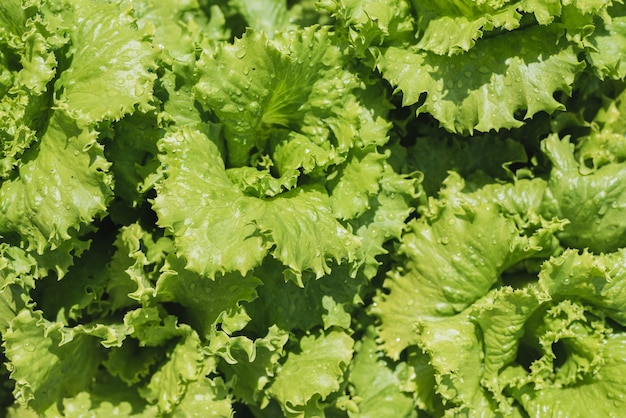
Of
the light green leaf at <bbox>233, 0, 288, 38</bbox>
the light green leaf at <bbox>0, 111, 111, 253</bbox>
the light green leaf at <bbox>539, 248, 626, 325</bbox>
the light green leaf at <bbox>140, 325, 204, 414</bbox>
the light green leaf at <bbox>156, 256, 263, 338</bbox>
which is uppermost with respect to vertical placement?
the light green leaf at <bbox>233, 0, 288, 38</bbox>

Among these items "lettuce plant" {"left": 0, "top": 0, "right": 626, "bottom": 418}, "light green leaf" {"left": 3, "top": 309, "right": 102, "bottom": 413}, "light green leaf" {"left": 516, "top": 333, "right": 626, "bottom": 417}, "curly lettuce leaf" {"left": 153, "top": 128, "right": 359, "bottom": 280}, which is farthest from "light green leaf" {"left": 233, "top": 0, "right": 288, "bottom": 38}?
"light green leaf" {"left": 516, "top": 333, "right": 626, "bottom": 417}

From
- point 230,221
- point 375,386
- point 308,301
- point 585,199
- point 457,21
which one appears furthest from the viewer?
point 375,386

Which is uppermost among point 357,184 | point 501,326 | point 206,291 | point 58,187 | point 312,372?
point 58,187

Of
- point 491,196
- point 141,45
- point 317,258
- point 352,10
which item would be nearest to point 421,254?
point 491,196

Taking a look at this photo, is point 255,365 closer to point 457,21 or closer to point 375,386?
point 375,386

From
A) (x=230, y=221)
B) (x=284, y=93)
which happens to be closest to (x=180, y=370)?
(x=230, y=221)

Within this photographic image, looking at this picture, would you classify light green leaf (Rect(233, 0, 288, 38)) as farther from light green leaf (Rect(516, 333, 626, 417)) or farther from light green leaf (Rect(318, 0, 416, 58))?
light green leaf (Rect(516, 333, 626, 417))
